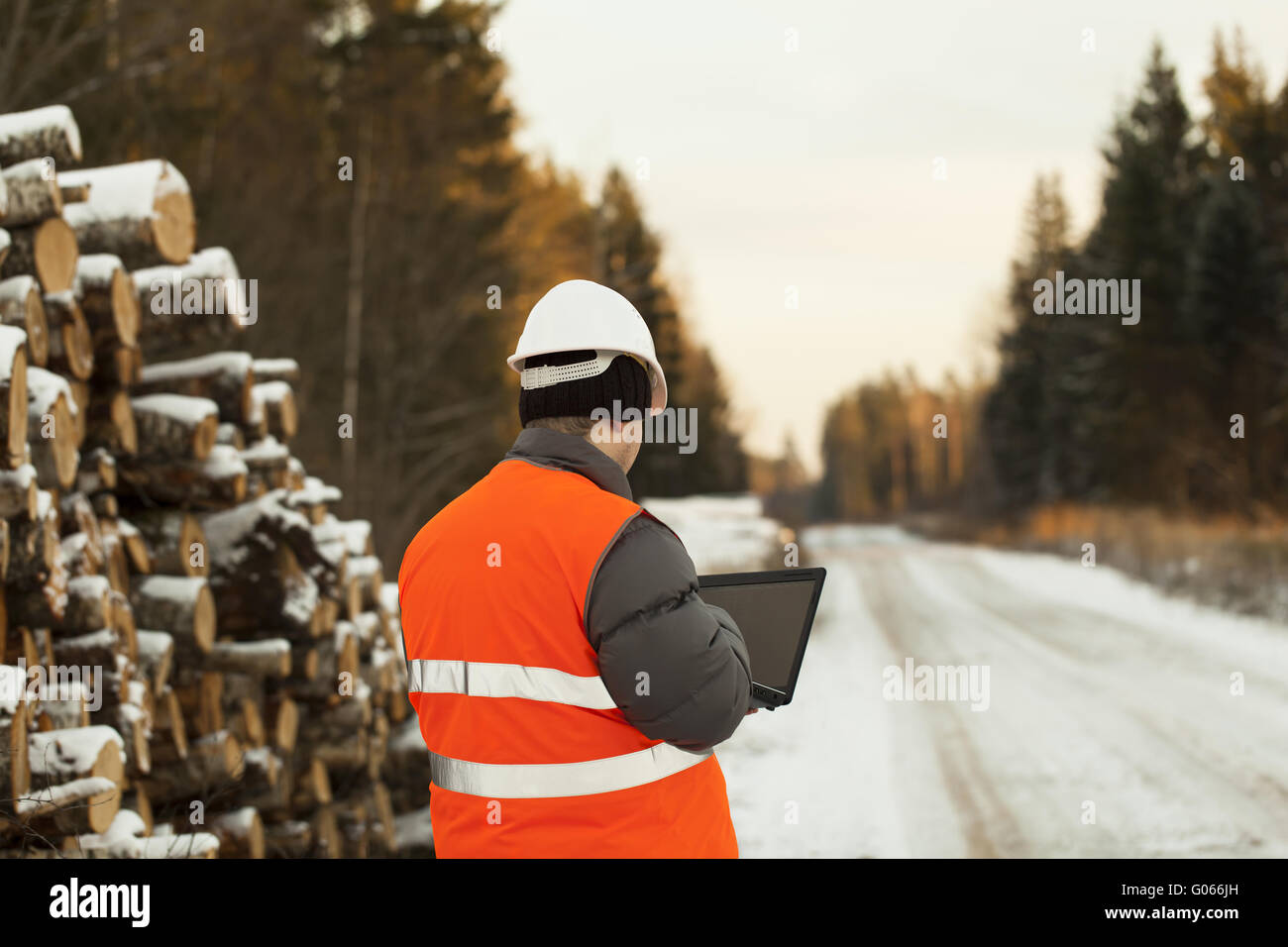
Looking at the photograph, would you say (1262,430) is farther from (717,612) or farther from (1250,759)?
(717,612)

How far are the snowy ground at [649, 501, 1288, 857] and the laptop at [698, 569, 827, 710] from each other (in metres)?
3.98

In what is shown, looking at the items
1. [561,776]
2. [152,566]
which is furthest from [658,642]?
[152,566]

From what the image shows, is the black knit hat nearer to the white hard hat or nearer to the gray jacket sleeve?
the white hard hat

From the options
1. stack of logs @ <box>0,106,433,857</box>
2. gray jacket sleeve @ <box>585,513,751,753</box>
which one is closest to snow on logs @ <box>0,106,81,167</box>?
stack of logs @ <box>0,106,433,857</box>

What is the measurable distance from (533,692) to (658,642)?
26cm

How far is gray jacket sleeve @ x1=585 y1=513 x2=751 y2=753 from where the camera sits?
6.07 feet

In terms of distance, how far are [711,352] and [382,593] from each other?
139 feet

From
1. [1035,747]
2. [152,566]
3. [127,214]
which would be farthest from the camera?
[1035,747]

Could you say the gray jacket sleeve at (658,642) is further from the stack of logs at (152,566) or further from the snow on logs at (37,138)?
the snow on logs at (37,138)

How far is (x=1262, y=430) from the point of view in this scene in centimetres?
2695

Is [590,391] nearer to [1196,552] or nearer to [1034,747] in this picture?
[1034,747]

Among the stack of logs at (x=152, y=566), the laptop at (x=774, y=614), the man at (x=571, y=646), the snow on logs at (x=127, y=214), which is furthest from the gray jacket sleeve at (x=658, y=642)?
the snow on logs at (x=127, y=214)

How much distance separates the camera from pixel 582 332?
80.9 inches

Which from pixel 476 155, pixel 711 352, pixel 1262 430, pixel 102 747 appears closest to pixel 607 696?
pixel 102 747
